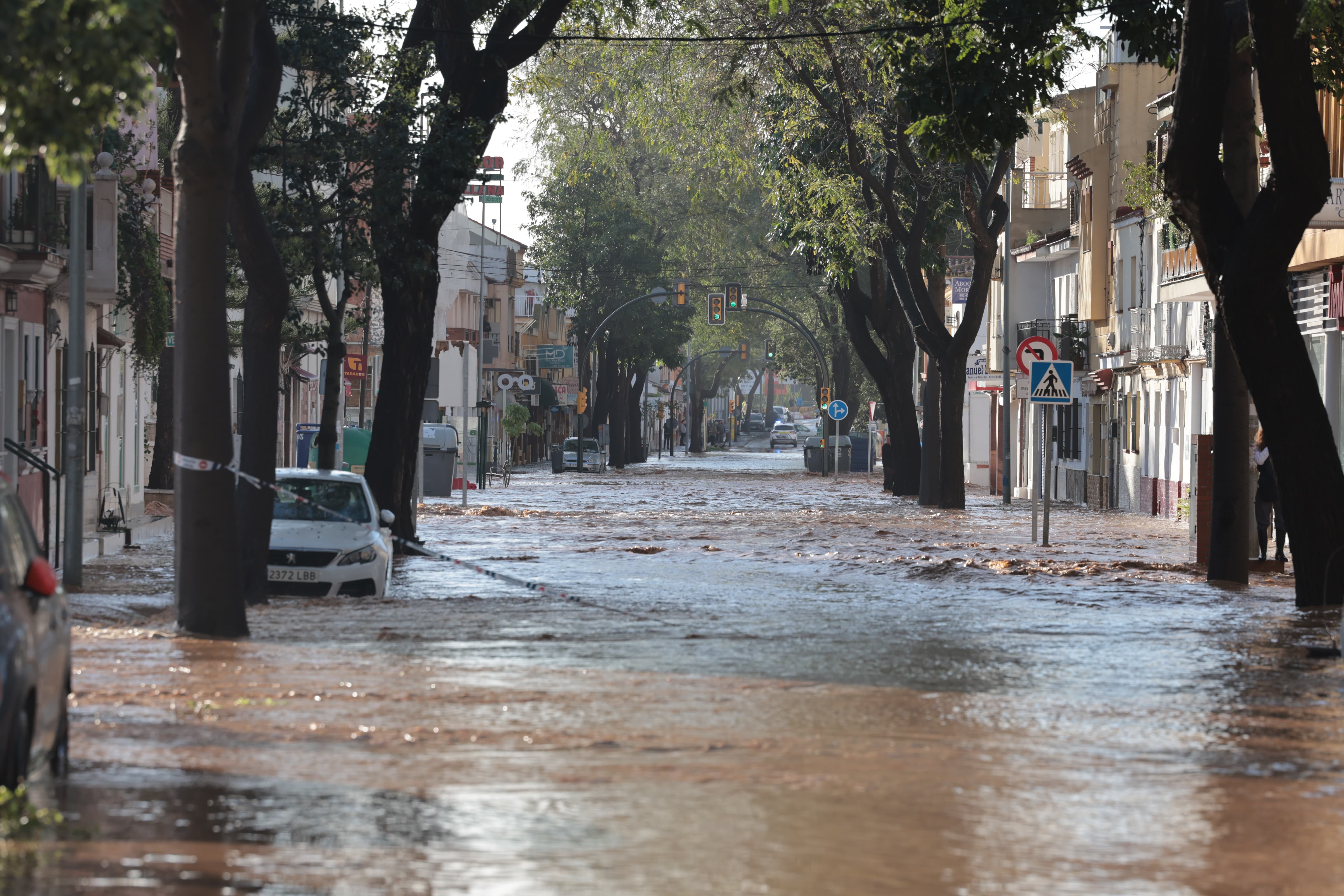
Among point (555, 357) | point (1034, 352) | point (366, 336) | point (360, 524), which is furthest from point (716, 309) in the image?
point (360, 524)

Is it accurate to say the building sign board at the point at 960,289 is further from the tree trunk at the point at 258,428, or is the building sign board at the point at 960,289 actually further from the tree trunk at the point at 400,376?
the tree trunk at the point at 258,428

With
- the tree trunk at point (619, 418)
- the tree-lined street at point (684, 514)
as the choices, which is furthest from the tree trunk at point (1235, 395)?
the tree trunk at point (619, 418)

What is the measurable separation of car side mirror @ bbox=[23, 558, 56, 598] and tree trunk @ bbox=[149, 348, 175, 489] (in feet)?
97.2

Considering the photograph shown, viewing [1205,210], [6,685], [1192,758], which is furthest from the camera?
[1205,210]

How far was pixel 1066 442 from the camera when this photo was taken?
178ft

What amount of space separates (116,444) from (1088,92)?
2810cm

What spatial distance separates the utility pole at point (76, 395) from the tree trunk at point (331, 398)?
4.86m

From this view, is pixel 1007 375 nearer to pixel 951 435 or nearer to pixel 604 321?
pixel 951 435

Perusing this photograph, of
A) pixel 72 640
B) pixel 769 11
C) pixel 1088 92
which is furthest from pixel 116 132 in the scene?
pixel 1088 92

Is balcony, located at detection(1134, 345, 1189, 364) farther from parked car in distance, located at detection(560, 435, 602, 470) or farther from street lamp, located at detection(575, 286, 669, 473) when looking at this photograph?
parked car in distance, located at detection(560, 435, 602, 470)

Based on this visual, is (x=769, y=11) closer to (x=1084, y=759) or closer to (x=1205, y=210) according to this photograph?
(x=1205, y=210)

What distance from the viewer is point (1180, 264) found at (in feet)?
116

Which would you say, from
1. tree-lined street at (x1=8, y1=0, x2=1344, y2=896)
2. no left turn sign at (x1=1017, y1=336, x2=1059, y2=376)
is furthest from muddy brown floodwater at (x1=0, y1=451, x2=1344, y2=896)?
no left turn sign at (x1=1017, y1=336, x2=1059, y2=376)

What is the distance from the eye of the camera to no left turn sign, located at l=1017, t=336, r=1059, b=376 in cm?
3278
